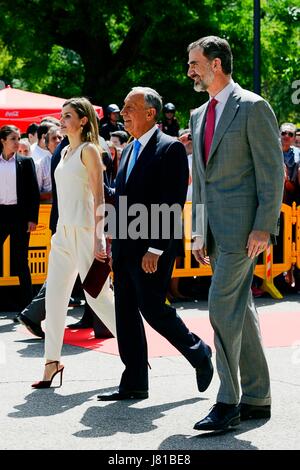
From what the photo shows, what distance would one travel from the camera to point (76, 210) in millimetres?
7316

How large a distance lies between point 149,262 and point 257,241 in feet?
3.25

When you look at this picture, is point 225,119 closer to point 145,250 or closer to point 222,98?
point 222,98

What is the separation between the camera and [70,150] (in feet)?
24.1

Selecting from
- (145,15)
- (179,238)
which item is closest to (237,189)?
(179,238)

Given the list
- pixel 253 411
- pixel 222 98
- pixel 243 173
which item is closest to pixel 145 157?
pixel 222 98

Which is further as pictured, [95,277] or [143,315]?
[95,277]

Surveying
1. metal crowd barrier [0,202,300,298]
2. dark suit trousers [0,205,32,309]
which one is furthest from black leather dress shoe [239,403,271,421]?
metal crowd barrier [0,202,300,298]

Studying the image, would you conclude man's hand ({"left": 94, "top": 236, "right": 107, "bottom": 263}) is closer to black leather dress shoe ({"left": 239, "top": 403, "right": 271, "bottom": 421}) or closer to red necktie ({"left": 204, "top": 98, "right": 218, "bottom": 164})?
red necktie ({"left": 204, "top": 98, "right": 218, "bottom": 164})

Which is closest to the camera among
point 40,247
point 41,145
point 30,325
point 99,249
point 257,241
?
point 257,241

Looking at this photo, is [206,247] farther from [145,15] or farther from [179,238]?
[145,15]

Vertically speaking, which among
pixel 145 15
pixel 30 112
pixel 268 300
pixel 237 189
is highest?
pixel 145 15

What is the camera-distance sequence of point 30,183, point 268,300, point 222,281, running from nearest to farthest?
point 222,281, point 30,183, point 268,300

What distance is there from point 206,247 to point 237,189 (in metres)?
0.41

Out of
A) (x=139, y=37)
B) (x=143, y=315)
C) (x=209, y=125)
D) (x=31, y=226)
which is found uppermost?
(x=139, y=37)
